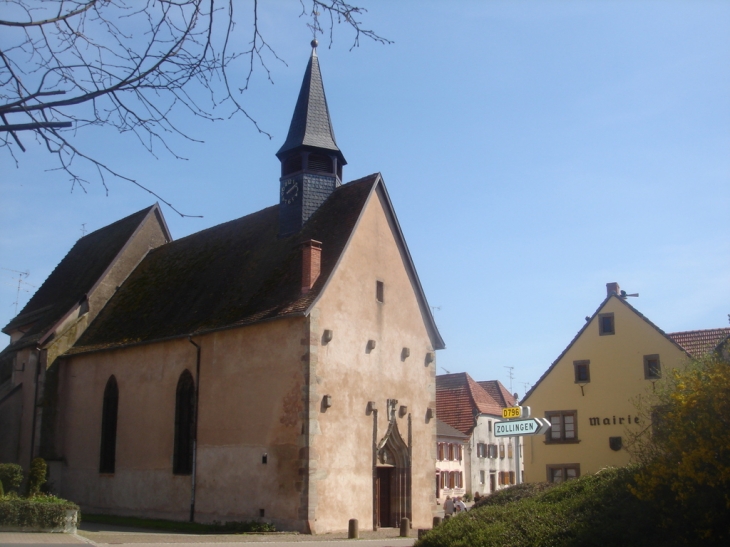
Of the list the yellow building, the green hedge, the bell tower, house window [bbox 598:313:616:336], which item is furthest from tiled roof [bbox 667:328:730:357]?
the green hedge

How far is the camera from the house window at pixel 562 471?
34938 millimetres

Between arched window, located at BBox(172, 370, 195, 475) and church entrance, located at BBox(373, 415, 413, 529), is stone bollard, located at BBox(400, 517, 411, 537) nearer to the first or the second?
church entrance, located at BBox(373, 415, 413, 529)

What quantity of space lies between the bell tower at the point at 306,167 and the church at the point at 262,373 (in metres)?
0.06

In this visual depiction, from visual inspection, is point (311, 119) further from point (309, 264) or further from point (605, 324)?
point (605, 324)

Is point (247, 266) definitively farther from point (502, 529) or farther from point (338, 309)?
point (502, 529)

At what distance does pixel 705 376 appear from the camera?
1395 cm

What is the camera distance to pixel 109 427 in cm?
2923

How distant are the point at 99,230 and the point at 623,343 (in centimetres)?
2620

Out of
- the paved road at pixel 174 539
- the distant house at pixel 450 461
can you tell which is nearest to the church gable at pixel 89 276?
the paved road at pixel 174 539

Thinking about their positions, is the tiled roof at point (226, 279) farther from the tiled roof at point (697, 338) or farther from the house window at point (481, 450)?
the house window at point (481, 450)

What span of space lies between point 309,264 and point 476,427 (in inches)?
1366

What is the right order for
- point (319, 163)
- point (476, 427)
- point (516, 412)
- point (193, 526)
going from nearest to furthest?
point (516, 412) → point (193, 526) → point (319, 163) → point (476, 427)

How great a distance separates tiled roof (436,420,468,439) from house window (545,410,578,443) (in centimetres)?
1415

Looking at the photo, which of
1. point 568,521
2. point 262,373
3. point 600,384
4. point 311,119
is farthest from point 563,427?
point 568,521
